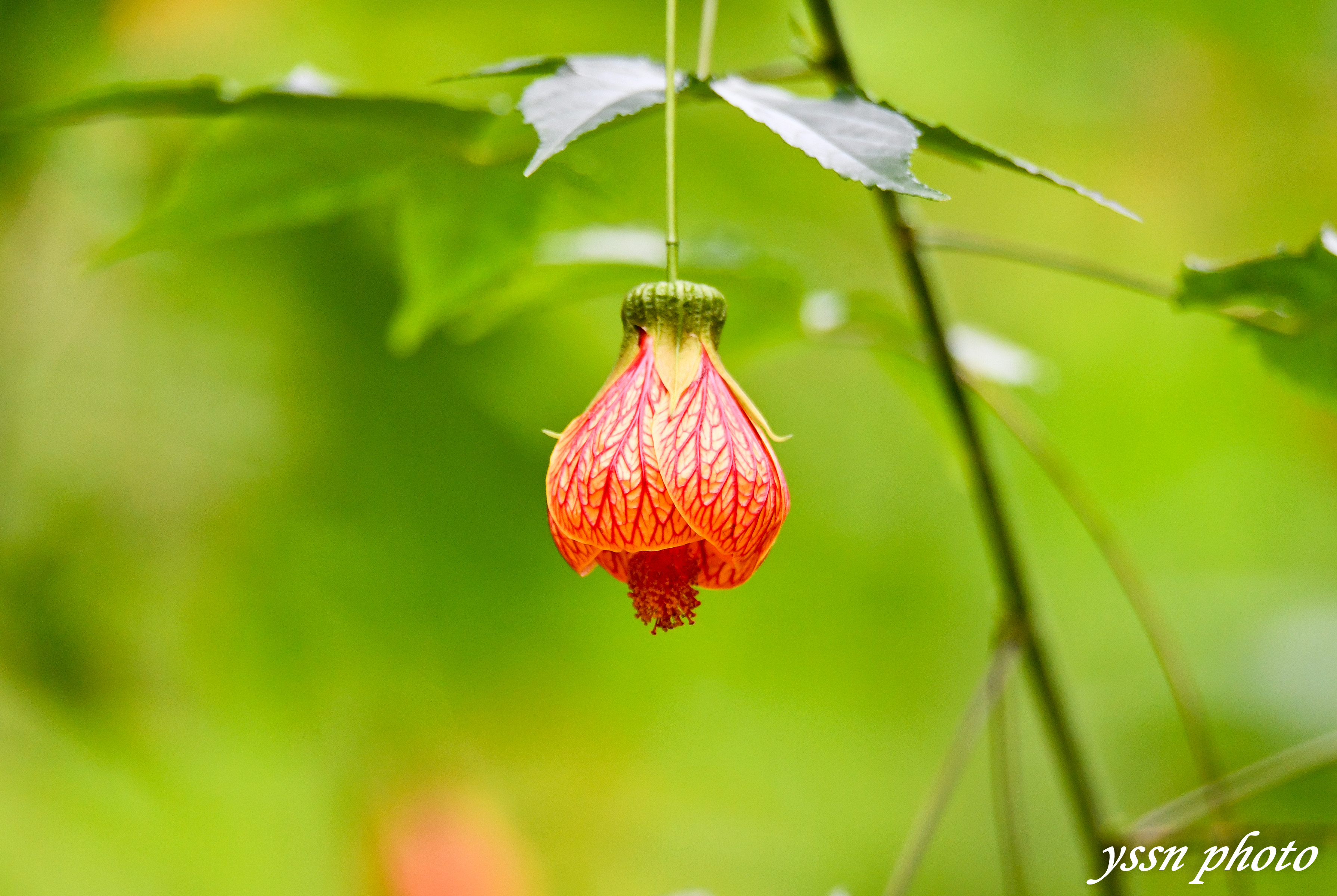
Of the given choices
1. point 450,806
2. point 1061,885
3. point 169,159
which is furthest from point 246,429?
point 1061,885

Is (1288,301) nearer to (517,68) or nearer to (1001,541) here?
(1001,541)

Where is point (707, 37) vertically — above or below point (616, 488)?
above

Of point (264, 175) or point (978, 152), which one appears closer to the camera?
point (978, 152)

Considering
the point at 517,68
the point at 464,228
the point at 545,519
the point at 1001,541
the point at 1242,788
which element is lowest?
the point at 1242,788

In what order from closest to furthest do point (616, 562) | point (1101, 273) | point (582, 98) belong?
point (582, 98), point (616, 562), point (1101, 273)

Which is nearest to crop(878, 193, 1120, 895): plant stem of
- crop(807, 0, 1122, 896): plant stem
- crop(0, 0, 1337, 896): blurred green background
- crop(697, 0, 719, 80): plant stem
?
crop(807, 0, 1122, 896): plant stem

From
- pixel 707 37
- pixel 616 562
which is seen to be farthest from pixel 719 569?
pixel 707 37
